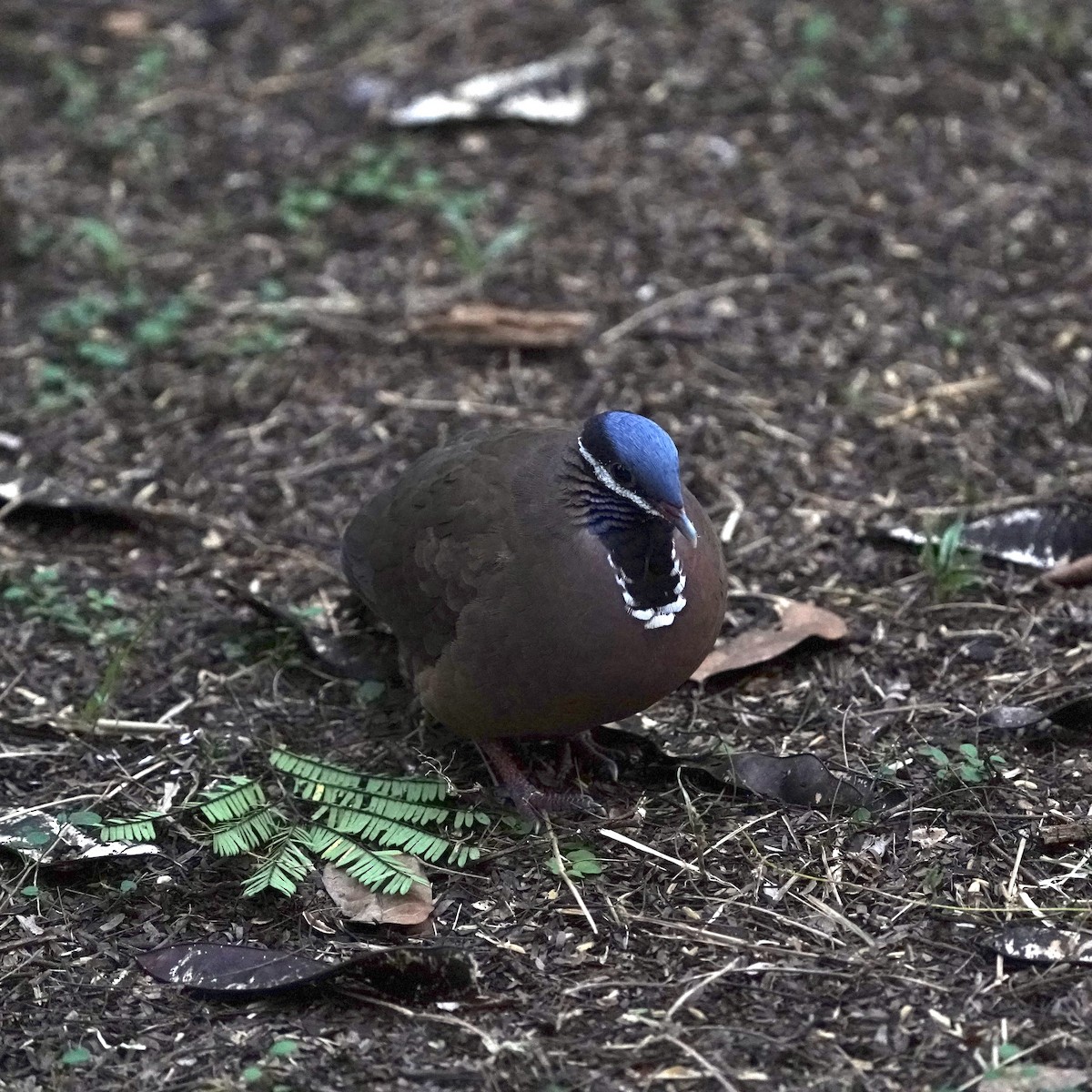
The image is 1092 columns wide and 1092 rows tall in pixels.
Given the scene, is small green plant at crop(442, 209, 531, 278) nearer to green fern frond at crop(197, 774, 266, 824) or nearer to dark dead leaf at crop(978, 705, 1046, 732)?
green fern frond at crop(197, 774, 266, 824)

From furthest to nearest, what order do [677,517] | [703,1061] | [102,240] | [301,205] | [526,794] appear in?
[301,205] → [102,240] → [526,794] → [677,517] → [703,1061]

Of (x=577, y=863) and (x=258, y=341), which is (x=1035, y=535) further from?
(x=258, y=341)

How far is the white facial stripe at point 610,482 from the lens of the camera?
3691 millimetres

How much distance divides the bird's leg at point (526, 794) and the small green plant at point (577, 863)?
0.13m

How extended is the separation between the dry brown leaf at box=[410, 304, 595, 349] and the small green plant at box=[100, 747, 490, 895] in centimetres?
221

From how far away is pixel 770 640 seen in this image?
4457 mm

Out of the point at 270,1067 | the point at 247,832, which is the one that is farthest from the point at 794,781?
the point at 270,1067

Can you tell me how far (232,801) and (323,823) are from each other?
23cm

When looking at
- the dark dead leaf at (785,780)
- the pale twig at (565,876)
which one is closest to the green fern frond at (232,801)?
the pale twig at (565,876)

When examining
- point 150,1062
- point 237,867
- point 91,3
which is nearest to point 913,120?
point 91,3

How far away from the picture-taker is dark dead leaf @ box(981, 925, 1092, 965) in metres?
3.33

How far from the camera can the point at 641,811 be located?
3955mm

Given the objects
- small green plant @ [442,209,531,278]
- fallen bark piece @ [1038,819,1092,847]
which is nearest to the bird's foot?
fallen bark piece @ [1038,819,1092,847]

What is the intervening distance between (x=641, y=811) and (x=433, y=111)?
12.7 feet
